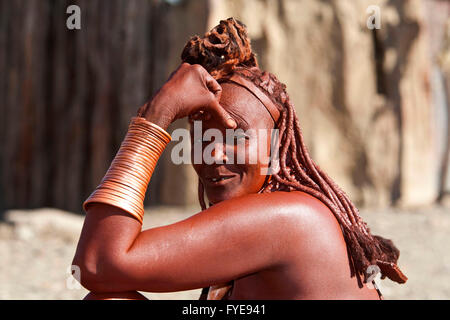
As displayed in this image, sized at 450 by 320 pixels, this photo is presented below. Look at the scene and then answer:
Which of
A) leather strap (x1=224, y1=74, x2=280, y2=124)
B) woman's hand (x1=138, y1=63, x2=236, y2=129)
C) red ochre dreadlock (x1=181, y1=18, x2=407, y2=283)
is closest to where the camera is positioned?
woman's hand (x1=138, y1=63, x2=236, y2=129)

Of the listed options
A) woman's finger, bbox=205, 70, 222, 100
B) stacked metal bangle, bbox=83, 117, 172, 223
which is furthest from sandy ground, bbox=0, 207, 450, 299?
woman's finger, bbox=205, 70, 222, 100

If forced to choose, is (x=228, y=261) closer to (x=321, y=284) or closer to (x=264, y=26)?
(x=321, y=284)

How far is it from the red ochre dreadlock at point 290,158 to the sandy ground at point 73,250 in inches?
92.9

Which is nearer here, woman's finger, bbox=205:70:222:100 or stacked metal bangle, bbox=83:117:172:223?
stacked metal bangle, bbox=83:117:172:223

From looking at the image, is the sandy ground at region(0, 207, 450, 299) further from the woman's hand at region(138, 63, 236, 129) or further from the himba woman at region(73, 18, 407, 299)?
the woman's hand at region(138, 63, 236, 129)

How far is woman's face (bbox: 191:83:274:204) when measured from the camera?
1.88 metres

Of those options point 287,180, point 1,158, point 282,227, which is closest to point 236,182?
point 287,180

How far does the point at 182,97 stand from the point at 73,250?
14.3ft

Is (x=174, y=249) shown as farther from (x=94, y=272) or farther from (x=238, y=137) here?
(x=238, y=137)

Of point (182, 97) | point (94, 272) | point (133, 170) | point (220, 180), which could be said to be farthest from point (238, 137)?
point (94, 272)

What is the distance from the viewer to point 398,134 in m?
7.87

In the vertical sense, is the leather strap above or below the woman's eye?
above

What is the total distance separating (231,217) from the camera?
5.37 feet

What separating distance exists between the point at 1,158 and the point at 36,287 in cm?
439
